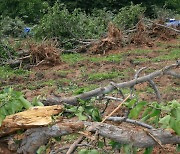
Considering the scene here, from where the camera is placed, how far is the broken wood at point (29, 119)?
325 cm

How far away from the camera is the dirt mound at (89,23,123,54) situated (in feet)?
42.4

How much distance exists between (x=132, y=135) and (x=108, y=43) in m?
9.82

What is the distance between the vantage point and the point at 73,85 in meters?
9.13

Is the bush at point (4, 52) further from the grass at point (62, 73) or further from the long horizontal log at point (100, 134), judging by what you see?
the long horizontal log at point (100, 134)

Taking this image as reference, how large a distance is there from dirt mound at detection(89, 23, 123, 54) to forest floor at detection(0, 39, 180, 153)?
18 cm

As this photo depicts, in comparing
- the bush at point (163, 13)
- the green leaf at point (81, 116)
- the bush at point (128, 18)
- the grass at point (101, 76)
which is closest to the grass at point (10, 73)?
the grass at point (101, 76)

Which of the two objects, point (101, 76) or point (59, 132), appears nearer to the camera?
point (59, 132)

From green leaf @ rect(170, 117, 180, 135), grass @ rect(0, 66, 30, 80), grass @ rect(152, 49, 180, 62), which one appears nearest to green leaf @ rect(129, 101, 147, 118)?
green leaf @ rect(170, 117, 180, 135)

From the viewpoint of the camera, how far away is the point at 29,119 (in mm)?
3279

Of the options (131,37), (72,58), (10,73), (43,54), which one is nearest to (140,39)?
(131,37)

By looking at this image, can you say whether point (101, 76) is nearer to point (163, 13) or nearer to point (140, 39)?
point (140, 39)

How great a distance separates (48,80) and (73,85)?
0.87 metres

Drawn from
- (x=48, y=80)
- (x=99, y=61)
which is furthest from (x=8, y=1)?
(x=48, y=80)

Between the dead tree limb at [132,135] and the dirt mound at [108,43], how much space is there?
953 cm
